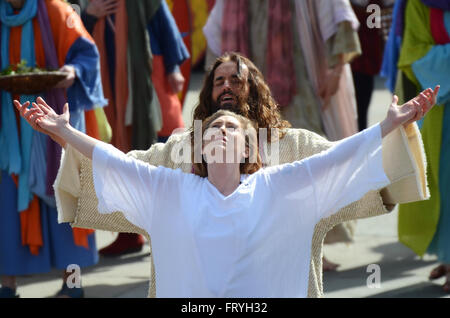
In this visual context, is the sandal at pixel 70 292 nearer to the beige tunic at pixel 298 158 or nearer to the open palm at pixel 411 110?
the beige tunic at pixel 298 158

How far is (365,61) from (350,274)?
2.27m

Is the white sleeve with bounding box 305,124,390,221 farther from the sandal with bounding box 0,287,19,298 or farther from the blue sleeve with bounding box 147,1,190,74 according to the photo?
the blue sleeve with bounding box 147,1,190,74

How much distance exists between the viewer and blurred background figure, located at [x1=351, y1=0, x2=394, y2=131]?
7.71 meters

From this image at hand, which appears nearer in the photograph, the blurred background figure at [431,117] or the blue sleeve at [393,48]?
the blurred background figure at [431,117]

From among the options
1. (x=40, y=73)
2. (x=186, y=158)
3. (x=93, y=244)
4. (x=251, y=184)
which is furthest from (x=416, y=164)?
(x=93, y=244)

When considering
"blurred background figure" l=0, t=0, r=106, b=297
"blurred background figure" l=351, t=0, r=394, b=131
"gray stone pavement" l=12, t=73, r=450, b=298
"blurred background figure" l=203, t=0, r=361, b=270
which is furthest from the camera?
"blurred background figure" l=351, t=0, r=394, b=131

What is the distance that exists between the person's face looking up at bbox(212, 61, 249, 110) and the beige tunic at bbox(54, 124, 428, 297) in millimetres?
236

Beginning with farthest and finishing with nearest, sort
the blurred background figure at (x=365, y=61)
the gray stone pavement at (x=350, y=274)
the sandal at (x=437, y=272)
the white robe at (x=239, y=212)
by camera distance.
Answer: the blurred background figure at (x=365, y=61) → the sandal at (x=437, y=272) → the gray stone pavement at (x=350, y=274) → the white robe at (x=239, y=212)

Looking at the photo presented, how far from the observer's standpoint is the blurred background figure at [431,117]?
5.55 metres

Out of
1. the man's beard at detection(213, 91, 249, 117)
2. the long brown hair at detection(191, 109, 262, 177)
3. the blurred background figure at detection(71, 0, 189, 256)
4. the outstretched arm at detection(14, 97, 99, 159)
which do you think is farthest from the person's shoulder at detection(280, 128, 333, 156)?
the blurred background figure at detection(71, 0, 189, 256)

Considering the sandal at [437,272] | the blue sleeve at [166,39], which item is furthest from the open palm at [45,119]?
the blue sleeve at [166,39]

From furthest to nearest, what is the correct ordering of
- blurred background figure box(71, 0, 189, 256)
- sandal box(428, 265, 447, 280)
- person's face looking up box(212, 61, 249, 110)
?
blurred background figure box(71, 0, 189, 256) < sandal box(428, 265, 447, 280) < person's face looking up box(212, 61, 249, 110)

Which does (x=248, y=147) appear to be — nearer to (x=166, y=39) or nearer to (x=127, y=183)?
(x=127, y=183)
